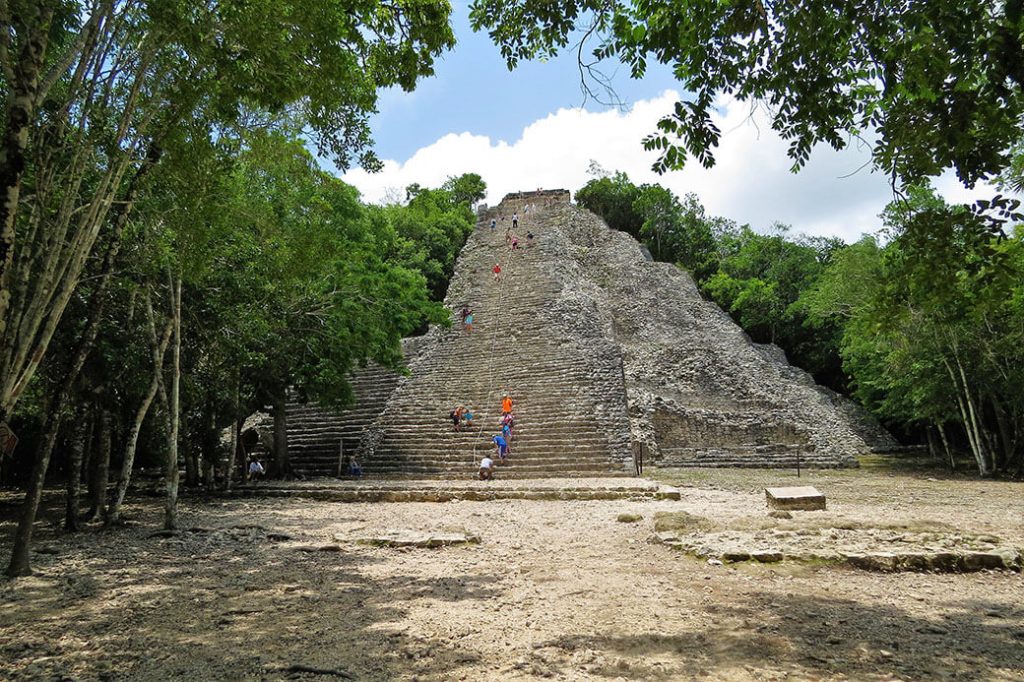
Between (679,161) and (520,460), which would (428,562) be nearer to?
(679,161)

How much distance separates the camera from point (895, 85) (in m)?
3.80

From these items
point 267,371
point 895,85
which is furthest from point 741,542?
point 267,371

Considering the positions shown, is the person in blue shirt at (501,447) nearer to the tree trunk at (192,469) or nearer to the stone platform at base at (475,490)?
the stone platform at base at (475,490)

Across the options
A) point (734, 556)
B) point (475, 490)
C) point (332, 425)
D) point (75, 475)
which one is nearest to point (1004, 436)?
point (475, 490)

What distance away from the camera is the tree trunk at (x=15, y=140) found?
137 inches

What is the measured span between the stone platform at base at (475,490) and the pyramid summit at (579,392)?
66.3 inches

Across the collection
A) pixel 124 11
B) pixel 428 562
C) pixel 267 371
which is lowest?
pixel 428 562

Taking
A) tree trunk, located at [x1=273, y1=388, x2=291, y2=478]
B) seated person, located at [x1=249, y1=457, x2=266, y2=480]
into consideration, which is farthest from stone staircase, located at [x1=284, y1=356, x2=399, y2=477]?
seated person, located at [x1=249, y1=457, x2=266, y2=480]

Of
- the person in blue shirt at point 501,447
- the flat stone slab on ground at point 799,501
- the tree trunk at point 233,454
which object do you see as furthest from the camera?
the person in blue shirt at point 501,447

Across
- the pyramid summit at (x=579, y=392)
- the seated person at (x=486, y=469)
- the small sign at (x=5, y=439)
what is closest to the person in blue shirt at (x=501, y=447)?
the pyramid summit at (x=579, y=392)

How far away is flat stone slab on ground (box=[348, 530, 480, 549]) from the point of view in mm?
7062

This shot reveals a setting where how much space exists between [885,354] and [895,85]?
700 inches

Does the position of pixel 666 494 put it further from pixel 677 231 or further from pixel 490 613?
pixel 677 231

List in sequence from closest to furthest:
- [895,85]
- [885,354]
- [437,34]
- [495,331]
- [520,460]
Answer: [895,85] < [437,34] < [520,460] < [885,354] < [495,331]
